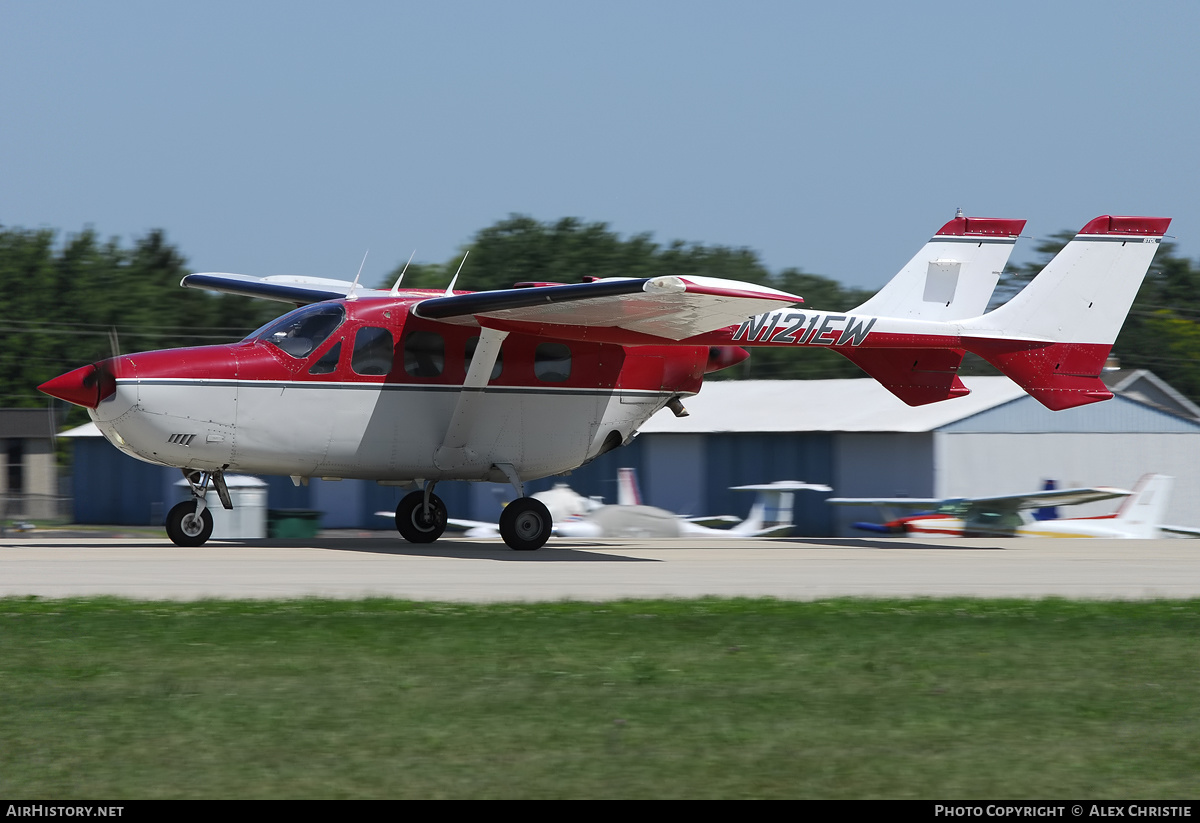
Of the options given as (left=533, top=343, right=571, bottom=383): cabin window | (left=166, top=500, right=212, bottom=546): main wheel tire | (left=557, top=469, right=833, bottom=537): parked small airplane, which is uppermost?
(left=533, top=343, right=571, bottom=383): cabin window

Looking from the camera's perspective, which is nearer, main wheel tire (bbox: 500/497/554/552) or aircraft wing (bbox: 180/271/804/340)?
aircraft wing (bbox: 180/271/804/340)

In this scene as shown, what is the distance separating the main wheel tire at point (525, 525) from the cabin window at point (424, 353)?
Answer: 1.96 m

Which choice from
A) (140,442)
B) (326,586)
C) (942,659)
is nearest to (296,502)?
(140,442)

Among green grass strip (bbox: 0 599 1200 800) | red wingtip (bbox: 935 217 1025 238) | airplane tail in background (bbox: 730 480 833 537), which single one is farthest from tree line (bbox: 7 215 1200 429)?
green grass strip (bbox: 0 599 1200 800)

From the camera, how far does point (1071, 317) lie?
18.8 metres

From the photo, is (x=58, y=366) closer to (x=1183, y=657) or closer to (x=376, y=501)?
(x=376, y=501)

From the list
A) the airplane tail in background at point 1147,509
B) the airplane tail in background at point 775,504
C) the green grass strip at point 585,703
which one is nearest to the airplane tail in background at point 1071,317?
the airplane tail in background at point 1147,509

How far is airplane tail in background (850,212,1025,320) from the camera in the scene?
19.3m

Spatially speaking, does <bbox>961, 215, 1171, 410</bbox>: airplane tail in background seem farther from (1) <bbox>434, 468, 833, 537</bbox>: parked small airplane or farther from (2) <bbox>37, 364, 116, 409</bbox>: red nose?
(2) <bbox>37, 364, 116, 409</bbox>: red nose

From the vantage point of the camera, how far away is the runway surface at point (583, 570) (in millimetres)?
11492

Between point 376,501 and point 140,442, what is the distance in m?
19.5

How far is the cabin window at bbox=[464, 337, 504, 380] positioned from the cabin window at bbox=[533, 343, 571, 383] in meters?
0.44

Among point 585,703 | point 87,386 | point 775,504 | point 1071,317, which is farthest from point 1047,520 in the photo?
point 585,703

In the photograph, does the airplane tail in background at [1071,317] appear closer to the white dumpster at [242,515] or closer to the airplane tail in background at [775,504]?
the airplane tail in background at [775,504]
